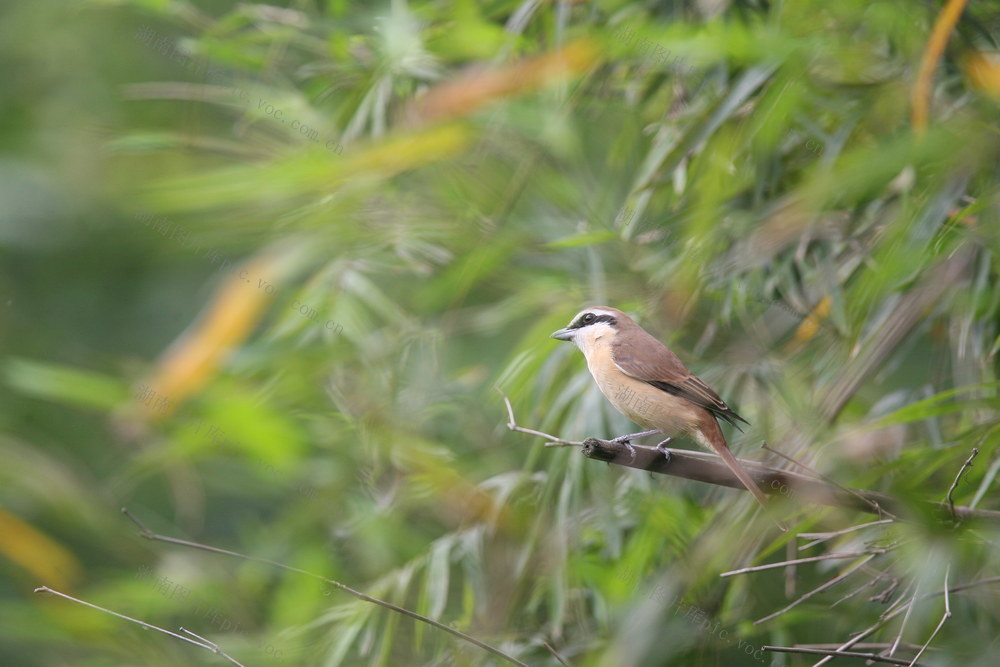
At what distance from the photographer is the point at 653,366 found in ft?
9.48

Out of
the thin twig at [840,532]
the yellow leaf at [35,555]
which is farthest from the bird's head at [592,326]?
the yellow leaf at [35,555]

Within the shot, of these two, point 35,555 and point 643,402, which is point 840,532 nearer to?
point 643,402

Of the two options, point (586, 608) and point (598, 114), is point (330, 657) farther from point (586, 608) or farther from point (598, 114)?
point (598, 114)

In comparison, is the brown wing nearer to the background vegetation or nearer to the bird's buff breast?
the bird's buff breast

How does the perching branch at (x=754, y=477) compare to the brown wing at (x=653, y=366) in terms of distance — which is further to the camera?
the brown wing at (x=653, y=366)

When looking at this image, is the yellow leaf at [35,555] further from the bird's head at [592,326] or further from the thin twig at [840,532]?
the thin twig at [840,532]

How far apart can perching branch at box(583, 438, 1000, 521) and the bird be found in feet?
1.66

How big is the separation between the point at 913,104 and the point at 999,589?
1383 millimetres

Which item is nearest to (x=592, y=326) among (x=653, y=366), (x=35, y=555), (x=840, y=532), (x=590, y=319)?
→ (x=590, y=319)

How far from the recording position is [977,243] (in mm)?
2738

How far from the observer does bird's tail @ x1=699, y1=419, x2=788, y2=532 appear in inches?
87.0

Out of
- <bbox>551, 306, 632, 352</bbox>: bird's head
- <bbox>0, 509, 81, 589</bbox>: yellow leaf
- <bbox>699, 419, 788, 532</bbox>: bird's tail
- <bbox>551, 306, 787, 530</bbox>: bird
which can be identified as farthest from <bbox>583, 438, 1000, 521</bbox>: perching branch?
<bbox>0, 509, 81, 589</bbox>: yellow leaf

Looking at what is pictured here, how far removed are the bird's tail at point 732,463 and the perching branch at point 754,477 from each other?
0.01m

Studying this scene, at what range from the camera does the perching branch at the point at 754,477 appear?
6.77ft
